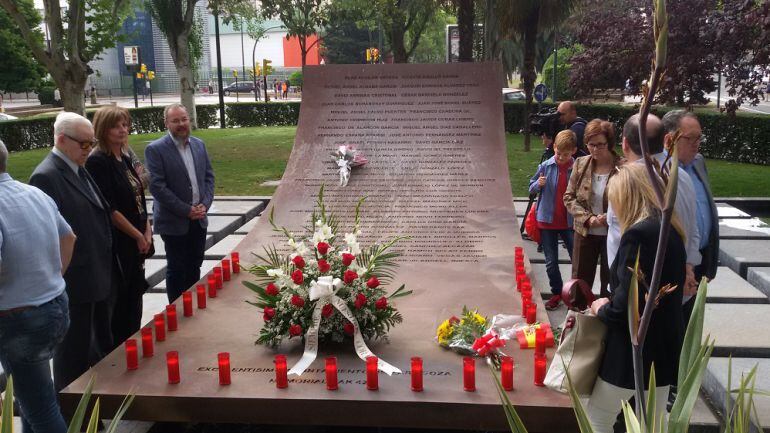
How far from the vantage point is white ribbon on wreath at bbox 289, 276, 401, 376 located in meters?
3.98

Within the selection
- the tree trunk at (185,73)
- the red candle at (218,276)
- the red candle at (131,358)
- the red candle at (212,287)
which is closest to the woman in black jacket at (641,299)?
the red candle at (131,358)

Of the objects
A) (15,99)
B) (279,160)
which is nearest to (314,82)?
(279,160)

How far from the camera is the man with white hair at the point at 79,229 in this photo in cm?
374

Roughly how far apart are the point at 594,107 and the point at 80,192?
56.6 ft

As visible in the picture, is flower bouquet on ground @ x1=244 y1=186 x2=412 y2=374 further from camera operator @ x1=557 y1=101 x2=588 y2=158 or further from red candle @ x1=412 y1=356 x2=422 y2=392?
camera operator @ x1=557 y1=101 x2=588 y2=158

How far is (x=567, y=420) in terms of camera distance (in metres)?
Result: 3.50

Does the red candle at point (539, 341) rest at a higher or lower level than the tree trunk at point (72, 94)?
lower

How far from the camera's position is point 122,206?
4.52m

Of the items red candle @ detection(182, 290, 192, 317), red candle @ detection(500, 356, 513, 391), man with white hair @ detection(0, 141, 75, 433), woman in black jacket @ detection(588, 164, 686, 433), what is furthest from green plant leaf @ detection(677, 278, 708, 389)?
red candle @ detection(182, 290, 192, 317)

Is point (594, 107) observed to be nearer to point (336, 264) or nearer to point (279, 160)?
point (279, 160)

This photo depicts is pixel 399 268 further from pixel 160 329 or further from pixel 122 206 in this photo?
pixel 122 206

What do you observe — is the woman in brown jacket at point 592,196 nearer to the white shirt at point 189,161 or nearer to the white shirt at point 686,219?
the white shirt at point 686,219

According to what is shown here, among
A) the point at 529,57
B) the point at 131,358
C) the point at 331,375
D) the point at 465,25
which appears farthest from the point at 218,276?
the point at 529,57

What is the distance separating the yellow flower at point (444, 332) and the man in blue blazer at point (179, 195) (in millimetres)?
2078
